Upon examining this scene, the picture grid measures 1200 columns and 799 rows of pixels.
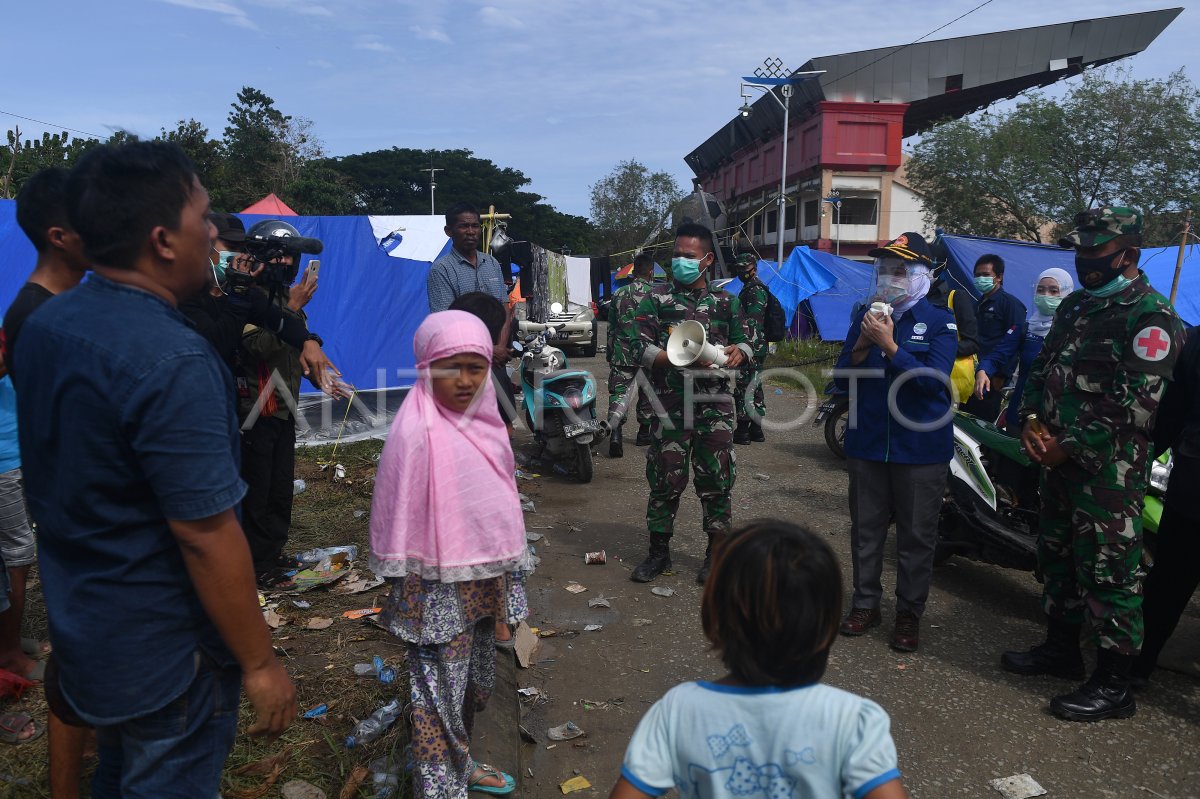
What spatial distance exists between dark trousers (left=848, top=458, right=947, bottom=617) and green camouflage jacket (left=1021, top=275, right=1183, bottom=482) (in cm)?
68

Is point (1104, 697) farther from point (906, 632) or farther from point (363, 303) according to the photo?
point (363, 303)

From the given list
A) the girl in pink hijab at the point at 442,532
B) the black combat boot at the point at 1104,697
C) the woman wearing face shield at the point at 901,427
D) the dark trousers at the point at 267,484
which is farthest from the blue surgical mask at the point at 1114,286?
the dark trousers at the point at 267,484

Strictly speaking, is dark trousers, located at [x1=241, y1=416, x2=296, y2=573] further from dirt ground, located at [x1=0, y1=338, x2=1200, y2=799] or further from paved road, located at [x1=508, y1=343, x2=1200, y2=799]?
paved road, located at [x1=508, y1=343, x2=1200, y2=799]

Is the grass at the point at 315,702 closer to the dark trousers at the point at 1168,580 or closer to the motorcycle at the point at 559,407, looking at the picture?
the motorcycle at the point at 559,407

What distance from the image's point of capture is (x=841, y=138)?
3744 cm

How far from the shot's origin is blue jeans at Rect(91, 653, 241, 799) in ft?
5.31

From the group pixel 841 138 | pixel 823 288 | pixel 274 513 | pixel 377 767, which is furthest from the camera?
pixel 841 138

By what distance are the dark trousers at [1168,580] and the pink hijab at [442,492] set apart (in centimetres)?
290

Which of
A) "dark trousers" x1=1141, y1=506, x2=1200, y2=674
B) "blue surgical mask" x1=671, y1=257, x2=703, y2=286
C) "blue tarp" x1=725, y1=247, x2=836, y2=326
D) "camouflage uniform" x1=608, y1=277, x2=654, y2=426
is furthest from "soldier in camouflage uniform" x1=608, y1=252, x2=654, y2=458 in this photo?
"blue tarp" x1=725, y1=247, x2=836, y2=326

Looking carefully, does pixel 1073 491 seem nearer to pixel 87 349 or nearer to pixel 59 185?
pixel 87 349

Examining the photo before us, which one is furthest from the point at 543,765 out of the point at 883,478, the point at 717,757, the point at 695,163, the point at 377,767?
the point at 695,163

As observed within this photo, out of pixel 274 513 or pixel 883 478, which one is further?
pixel 274 513

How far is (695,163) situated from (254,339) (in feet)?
196

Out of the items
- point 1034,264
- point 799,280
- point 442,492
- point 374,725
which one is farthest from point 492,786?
point 799,280
